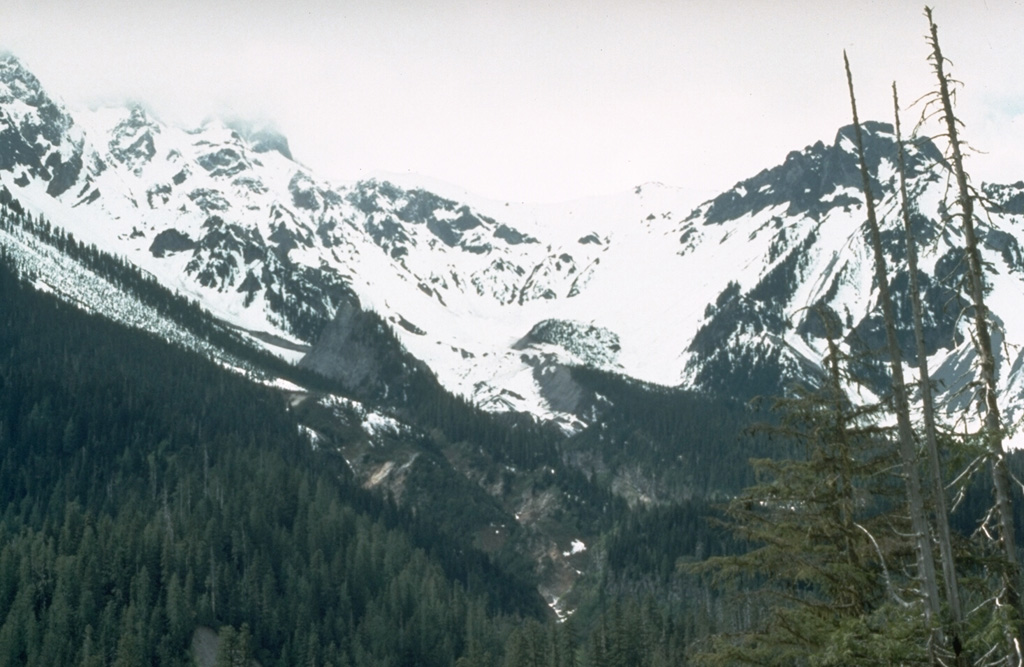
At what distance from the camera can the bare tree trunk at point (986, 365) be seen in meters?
20.2

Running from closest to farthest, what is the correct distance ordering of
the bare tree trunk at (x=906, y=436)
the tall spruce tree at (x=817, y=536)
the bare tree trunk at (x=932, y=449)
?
the bare tree trunk at (x=932, y=449), the bare tree trunk at (x=906, y=436), the tall spruce tree at (x=817, y=536)

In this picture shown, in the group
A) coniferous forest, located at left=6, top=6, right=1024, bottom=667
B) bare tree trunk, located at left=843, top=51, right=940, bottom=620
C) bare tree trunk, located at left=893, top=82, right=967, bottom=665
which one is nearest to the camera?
bare tree trunk, located at left=893, top=82, right=967, bottom=665

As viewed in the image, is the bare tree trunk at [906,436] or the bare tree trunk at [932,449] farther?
the bare tree trunk at [906,436]

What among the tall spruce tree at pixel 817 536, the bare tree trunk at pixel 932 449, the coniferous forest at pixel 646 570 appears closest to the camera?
the bare tree trunk at pixel 932 449

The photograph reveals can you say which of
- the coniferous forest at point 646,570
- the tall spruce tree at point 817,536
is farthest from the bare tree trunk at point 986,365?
the tall spruce tree at point 817,536

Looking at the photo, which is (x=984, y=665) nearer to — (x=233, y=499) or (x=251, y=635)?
(x=251, y=635)

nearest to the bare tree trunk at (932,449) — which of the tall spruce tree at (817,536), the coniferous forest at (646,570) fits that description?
the coniferous forest at (646,570)

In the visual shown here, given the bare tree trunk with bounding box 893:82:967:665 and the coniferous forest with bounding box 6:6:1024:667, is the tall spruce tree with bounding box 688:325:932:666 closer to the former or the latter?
the coniferous forest with bounding box 6:6:1024:667

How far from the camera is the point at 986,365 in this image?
20781mm

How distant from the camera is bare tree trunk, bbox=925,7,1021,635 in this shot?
2019cm

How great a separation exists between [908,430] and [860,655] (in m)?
3.85

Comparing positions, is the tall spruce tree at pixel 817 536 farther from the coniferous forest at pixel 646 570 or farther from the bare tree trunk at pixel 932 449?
the bare tree trunk at pixel 932 449

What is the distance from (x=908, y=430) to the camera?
68.4ft

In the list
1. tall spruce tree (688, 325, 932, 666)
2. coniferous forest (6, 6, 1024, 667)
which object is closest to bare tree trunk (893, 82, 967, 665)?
coniferous forest (6, 6, 1024, 667)
